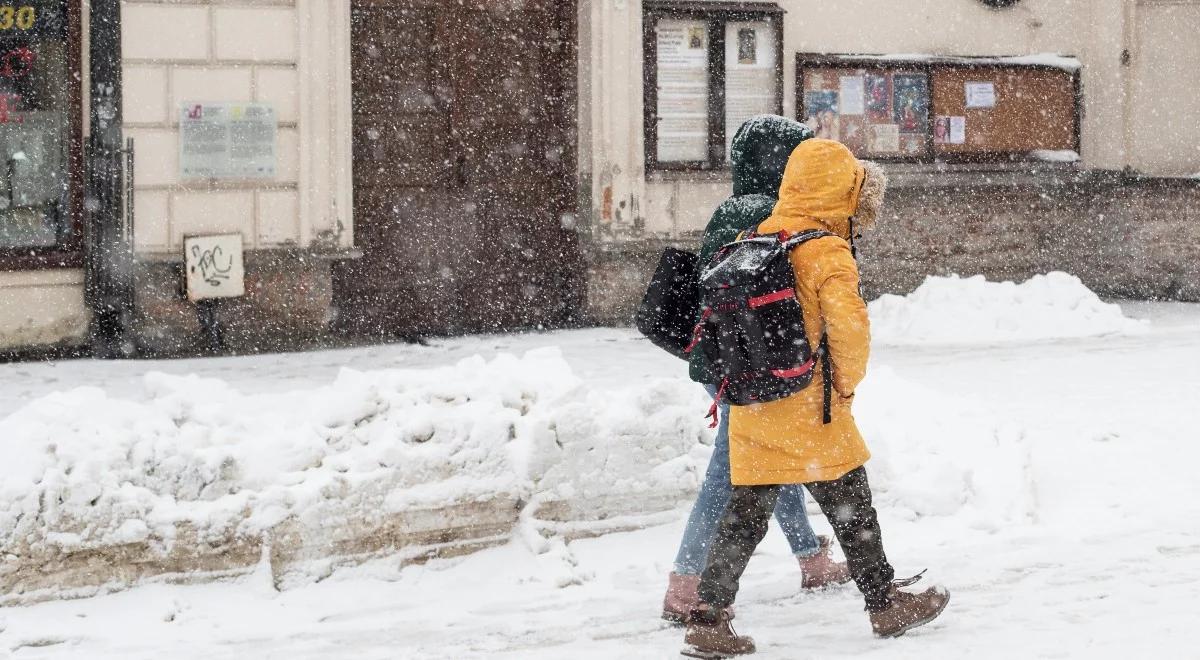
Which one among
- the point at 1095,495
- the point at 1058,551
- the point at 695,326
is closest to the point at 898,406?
the point at 1095,495

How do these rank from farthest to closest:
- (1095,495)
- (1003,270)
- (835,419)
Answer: (1003,270)
(1095,495)
(835,419)

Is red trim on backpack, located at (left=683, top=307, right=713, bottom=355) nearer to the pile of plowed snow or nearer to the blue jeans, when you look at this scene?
the blue jeans

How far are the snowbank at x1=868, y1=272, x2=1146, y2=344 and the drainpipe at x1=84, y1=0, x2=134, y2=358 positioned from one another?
224 inches

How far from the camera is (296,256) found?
11.4 m

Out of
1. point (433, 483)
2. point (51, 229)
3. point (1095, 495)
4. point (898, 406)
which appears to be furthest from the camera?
point (51, 229)

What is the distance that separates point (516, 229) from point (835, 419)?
8.18 m

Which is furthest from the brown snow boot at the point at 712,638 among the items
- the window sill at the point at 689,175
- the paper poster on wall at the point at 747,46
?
the paper poster on wall at the point at 747,46

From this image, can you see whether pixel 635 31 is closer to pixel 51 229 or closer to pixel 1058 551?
pixel 51 229

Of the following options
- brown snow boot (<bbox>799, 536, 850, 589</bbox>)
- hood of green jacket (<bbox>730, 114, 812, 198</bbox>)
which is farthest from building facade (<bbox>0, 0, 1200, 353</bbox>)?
hood of green jacket (<bbox>730, 114, 812, 198</bbox>)

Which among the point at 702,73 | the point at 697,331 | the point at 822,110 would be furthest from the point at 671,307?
the point at 822,110

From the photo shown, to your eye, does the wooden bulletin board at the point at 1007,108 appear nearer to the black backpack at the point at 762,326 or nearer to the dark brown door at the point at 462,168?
the dark brown door at the point at 462,168

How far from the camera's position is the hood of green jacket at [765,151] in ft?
15.9

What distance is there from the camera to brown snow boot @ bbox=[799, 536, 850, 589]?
5352 millimetres

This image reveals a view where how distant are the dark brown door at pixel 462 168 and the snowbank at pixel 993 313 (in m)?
2.67
